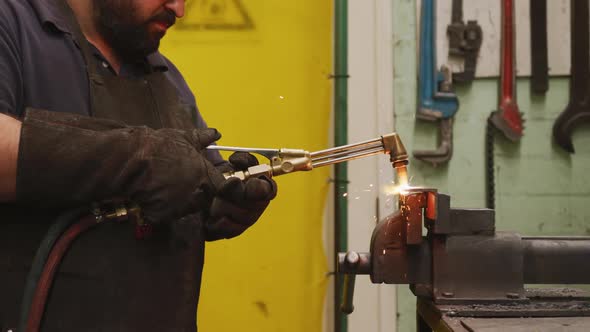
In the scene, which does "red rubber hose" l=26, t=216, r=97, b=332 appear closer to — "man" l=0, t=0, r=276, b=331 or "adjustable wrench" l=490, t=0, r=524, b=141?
"man" l=0, t=0, r=276, b=331

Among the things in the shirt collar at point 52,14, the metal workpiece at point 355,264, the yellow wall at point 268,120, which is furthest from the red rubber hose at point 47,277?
the yellow wall at point 268,120

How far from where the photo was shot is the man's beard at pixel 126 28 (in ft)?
3.54

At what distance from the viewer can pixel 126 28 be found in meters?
1.09

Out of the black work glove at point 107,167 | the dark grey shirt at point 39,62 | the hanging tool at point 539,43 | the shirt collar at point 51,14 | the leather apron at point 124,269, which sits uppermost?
the hanging tool at point 539,43

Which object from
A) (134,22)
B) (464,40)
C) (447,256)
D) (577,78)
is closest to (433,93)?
(464,40)

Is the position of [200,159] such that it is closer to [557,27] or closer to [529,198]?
[529,198]

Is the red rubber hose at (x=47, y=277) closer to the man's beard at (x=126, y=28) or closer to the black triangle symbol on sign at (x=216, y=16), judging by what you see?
the man's beard at (x=126, y=28)

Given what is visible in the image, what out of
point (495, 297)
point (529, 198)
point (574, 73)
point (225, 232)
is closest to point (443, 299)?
point (495, 297)

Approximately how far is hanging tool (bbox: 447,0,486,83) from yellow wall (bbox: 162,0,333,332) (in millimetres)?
438

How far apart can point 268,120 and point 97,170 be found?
1.07 metres

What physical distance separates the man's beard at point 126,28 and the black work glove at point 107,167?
33 centimetres

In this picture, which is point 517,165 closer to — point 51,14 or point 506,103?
point 506,103

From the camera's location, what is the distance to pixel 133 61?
1169mm

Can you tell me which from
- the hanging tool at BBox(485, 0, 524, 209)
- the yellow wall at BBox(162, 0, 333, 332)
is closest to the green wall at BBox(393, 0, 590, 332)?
the hanging tool at BBox(485, 0, 524, 209)
